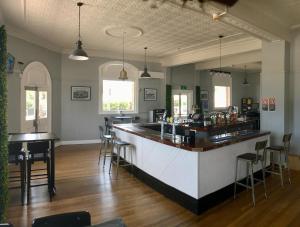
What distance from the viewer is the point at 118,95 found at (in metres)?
8.45

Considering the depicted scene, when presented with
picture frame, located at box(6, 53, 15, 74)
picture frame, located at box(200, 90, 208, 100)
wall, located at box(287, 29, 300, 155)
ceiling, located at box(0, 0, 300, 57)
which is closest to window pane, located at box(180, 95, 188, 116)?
picture frame, located at box(200, 90, 208, 100)

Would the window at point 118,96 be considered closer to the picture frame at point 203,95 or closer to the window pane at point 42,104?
the window pane at point 42,104

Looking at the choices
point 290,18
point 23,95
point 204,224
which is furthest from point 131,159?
point 290,18

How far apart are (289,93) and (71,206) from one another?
4838mm

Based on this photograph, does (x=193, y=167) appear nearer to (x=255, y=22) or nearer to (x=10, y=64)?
(x=255, y=22)

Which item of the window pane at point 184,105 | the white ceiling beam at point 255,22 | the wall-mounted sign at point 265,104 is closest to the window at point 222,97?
the window pane at point 184,105

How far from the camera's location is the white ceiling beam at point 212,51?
19.1 feet

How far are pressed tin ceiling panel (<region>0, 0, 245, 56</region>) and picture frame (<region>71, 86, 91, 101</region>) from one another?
151cm

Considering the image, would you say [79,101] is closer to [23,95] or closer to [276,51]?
[23,95]

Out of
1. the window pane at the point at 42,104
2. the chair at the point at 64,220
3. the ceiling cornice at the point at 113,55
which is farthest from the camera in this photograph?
the ceiling cornice at the point at 113,55

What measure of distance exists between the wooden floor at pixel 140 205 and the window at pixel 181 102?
5685 mm

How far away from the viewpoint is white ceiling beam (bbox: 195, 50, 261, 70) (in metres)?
7.72

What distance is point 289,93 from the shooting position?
498 cm

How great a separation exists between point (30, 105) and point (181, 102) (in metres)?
6.00
